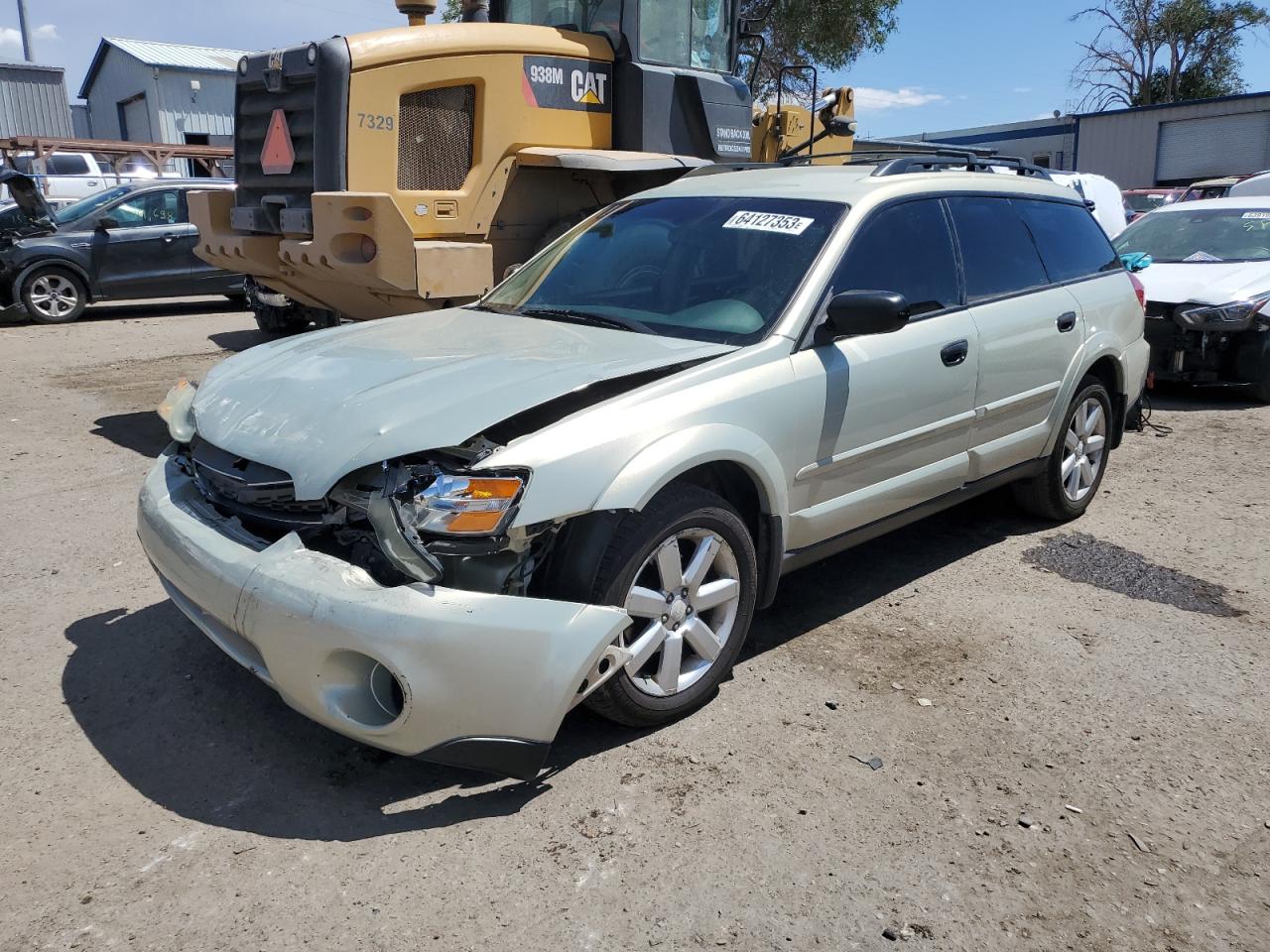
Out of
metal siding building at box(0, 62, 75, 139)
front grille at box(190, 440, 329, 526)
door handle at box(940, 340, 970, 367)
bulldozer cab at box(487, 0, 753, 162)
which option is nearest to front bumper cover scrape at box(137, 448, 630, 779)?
front grille at box(190, 440, 329, 526)

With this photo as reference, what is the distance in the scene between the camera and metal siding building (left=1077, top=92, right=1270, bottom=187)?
3469 centimetres

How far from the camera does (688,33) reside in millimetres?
8086

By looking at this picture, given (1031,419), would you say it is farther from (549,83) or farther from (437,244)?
(549,83)

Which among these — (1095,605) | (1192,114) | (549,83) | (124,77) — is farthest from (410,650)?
(124,77)

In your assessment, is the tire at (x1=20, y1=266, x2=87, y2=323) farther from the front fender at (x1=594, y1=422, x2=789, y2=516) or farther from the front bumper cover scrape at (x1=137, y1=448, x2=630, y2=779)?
the front fender at (x1=594, y1=422, x2=789, y2=516)

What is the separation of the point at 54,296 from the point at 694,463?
12020 millimetres

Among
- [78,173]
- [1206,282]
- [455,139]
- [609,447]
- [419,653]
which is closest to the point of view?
[419,653]

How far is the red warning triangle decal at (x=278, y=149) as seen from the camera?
698 centimetres

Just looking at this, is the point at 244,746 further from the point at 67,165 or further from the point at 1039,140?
the point at 1039,140

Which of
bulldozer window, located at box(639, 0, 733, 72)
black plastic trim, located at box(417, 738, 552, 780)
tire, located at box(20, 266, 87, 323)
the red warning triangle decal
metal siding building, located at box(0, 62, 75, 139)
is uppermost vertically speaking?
metal siding building, located at box(0, 62, 75, 139)

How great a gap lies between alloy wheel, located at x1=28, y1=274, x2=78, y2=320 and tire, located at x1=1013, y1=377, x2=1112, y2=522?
11.7 m

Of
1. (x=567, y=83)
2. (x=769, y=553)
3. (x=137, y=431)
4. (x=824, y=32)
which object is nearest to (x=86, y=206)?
(x=137, y=431)

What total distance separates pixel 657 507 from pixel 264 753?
1444 millimetres

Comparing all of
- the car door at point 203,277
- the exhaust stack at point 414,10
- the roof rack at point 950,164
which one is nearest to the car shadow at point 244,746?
the roof rack at point 950,164
